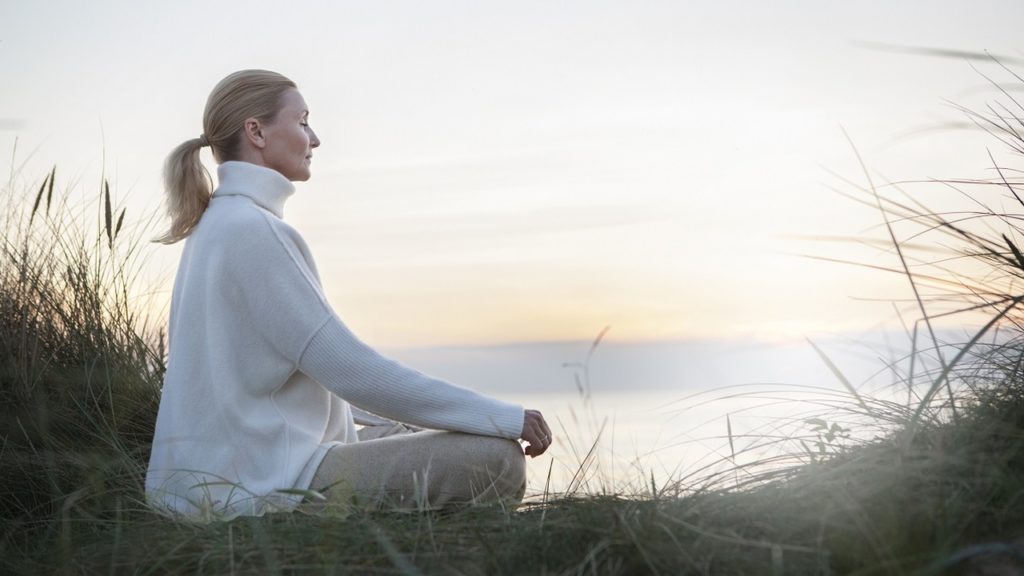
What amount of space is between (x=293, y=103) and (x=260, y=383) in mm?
827

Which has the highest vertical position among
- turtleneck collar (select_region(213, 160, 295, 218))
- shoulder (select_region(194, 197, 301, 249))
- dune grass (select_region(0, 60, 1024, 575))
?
turtleneck collar (select_region(213, 160, 295, 218))

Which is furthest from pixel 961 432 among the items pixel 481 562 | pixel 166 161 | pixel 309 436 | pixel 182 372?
pixel 166 161

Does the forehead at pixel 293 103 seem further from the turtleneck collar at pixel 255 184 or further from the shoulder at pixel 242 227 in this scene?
the shoulder at pixel 242 227

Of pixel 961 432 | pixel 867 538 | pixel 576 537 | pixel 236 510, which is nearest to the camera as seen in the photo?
pixel 867 538

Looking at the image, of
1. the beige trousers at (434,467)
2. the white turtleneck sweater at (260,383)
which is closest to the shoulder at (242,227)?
the white turtleneck sweater at (260,383)

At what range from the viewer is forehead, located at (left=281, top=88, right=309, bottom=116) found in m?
2.74

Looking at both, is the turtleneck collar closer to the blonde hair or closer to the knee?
the blonde hair

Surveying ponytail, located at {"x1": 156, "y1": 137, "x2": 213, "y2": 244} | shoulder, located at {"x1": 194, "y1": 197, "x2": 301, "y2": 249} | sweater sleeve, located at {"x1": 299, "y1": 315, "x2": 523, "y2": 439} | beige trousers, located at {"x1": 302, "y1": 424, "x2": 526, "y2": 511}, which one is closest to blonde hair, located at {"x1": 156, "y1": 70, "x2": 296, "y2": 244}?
ponytail, located at {"x1": 156, "y1": 137, "x2": 213, "y2": 244}

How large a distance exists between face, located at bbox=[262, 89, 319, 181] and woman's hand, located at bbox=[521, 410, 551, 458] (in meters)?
0.98

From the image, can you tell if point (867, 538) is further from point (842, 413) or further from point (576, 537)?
point (842, 413)

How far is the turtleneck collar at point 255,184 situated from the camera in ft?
8.51

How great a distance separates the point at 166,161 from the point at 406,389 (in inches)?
41.0

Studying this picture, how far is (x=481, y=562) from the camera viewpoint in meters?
1.59

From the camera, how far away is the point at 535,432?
7.87 feet
